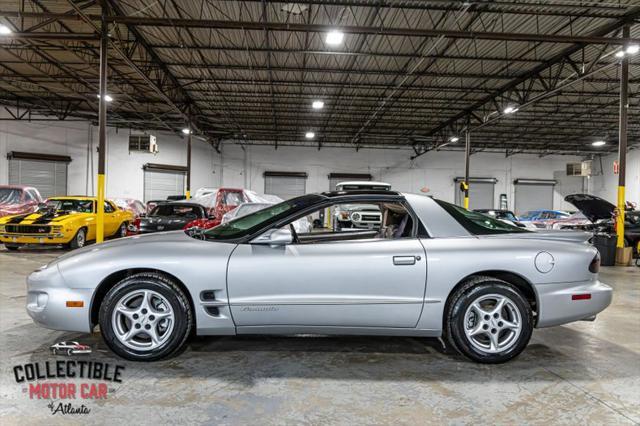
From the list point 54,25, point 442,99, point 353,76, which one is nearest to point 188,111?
point 54,25

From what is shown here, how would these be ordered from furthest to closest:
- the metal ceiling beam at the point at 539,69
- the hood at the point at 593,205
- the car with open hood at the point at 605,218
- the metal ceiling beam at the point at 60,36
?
the metal ceiling beam at the point at 539,69 → the metal ceiling beam at the point at 60,36 → the car with open hood at the point at 605,218 → the hood at the point at 593,205

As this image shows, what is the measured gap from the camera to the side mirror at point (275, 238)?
2793 millimetres

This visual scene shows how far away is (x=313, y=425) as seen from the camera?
2059mm

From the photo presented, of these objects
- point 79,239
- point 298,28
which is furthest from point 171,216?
point 298,28

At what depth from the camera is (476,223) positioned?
313 centimetres

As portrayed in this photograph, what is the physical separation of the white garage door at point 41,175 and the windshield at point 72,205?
10488 mm

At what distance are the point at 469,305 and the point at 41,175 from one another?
22.4 metres

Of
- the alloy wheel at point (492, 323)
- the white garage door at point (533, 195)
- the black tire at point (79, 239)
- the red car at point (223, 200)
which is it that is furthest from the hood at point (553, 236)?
the white garage door at point (533, 195)

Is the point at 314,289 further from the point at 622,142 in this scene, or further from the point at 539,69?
the point at 539,69

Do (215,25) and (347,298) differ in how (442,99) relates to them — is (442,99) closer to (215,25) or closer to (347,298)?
(215,25)

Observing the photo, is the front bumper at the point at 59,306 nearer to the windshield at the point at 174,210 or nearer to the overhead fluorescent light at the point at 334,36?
the windshield at the point at 174,210

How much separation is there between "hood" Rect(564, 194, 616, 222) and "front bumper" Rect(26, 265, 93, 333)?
831 cm

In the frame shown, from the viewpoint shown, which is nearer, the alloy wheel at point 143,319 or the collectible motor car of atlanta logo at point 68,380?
the collectible motor car of atlanta logo at point 68,380

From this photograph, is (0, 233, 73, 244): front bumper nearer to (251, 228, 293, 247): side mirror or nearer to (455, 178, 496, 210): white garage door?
(251, 228, 293, 247): side mirror
